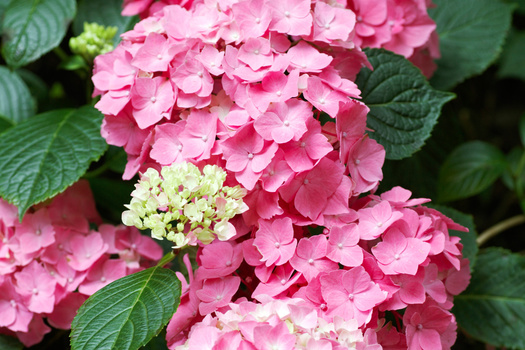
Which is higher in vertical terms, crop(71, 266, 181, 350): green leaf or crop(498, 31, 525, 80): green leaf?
crop(71, 266, 181, 350): green leaf

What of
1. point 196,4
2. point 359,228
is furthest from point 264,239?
point 196,4

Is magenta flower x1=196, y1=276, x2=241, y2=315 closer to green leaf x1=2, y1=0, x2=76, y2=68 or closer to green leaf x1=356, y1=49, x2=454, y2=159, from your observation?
green leaf x1=356, y1=49, x2=454, y2=159

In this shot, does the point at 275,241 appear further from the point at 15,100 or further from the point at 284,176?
the point at 15,100

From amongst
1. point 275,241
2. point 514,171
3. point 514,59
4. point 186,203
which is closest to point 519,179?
point 514,171

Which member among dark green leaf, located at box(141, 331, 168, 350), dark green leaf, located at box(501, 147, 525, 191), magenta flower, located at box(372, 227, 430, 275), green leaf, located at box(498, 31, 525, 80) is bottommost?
dark green leaf, located at box(501, 147, 525, 191)

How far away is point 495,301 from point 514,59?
79cm

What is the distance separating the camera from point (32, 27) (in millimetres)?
1088

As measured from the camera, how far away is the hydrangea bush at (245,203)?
697 millimetres

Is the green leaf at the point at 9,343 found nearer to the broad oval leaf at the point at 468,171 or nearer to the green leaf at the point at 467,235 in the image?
the green leaf at the point at 467,235

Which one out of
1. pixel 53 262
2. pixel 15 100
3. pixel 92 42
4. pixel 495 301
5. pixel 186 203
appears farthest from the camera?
pixel 15 100

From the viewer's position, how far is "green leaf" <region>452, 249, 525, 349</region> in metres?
1.09

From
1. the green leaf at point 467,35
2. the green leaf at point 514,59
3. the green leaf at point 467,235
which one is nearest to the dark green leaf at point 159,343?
the green leaf at point 467,235

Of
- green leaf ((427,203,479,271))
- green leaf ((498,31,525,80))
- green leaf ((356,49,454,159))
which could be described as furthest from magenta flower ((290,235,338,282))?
green leaf ((498,31,525,80))

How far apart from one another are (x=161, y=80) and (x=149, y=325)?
1.21ft
